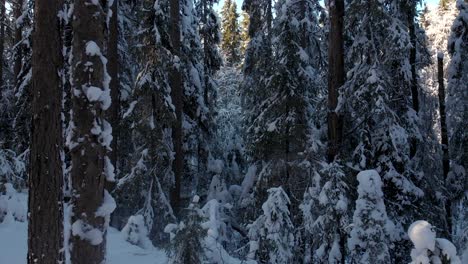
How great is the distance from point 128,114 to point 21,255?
21.7 ft

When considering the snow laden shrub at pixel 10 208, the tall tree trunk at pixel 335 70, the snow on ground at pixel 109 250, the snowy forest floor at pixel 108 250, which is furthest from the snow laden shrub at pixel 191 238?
the snow laden shrub at pixel 10 208

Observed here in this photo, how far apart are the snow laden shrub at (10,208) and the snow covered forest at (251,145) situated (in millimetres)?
44

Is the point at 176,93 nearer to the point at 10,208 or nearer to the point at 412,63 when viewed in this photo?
the point at 10,208

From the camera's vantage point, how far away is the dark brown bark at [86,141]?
5.61 m

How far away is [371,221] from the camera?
861 cm

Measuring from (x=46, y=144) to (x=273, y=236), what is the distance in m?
4.80

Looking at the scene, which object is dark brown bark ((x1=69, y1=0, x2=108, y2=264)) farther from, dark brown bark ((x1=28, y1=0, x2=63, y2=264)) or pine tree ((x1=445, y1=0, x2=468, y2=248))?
pine tree ((x1=445, y1=0, x2=468, y2=248))

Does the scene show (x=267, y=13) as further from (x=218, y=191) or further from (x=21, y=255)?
(x=21, y=255)

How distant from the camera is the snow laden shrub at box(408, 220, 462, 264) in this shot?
561 centimetres

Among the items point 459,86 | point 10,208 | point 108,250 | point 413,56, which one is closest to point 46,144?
point 108,250

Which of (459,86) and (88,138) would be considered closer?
(88,138)

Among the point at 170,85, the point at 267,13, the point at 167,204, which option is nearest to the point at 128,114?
the point at 170,85

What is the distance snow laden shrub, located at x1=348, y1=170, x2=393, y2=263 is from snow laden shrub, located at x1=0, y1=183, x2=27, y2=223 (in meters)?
7.37

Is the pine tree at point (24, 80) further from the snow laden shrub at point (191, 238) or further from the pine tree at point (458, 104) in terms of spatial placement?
the pine tree at point (458, 104)
